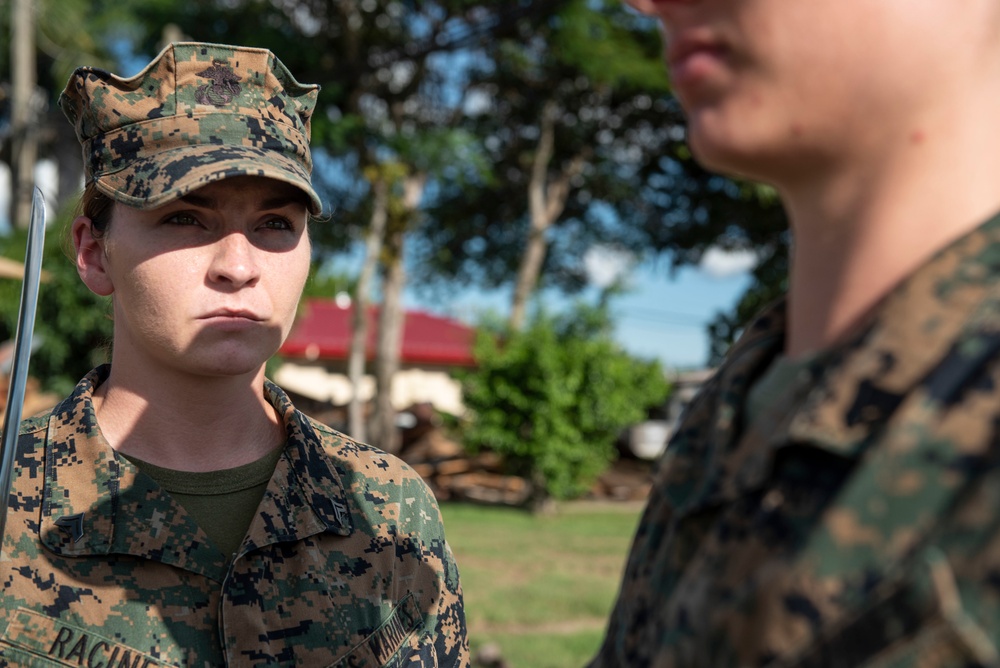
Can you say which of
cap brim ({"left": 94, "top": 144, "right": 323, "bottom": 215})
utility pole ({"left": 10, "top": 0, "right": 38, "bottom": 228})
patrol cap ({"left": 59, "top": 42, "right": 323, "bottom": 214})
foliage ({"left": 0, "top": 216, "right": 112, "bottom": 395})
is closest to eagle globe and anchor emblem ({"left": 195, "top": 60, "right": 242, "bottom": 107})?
A: patrol cap ({"left": 59, "top": 42, "right": 323, "bottom": 214})

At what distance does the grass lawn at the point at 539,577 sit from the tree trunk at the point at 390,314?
306cm

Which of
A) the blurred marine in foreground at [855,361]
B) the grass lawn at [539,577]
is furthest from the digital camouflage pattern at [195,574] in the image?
the grass lawn at [539,577]

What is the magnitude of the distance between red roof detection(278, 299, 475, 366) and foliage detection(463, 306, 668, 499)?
32.4 ft

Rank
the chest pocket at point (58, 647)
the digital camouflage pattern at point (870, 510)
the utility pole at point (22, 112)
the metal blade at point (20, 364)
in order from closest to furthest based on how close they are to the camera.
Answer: the digital camouflage pattern at point (870, 510) → the metal blade at point (20, 364) → the chest pocket at point (58, 647) → the utility pole at point (22, 112)

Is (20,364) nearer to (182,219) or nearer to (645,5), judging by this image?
(182,219)

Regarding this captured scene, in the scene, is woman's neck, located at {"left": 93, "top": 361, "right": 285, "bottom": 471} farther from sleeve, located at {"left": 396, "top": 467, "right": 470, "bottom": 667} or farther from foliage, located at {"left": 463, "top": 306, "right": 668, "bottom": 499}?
foliage, located at {"left": 463, "top": 306, "right": 668, "bottom": 499}

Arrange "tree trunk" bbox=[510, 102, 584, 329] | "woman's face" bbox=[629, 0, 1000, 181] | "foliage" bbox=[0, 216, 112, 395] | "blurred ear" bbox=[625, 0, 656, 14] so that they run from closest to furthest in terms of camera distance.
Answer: "woman's face" bbox=[629, 0, 1000, 181] < "blurred ear" bbox=[625, 0, 656, 14] < "foliage" bbox=[0, 216, 112, 395] < "tree trunk" bbox=[510, 102, 584, 329]

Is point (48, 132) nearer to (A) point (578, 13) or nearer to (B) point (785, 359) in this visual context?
(A) point (578, 13)

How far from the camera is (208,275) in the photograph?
1.83 metres

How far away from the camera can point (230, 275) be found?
1.82 m

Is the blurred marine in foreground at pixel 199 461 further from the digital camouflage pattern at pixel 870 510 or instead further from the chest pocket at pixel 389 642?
the digital camouflage pattern at pixel 870 510

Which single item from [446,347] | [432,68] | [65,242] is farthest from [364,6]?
[65,242]

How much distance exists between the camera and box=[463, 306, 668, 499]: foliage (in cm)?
1445

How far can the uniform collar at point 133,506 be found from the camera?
1.82 meters
